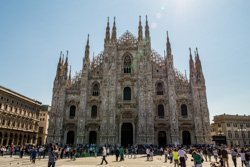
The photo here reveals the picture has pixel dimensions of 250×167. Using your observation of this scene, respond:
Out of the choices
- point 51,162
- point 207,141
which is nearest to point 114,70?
point 207,141

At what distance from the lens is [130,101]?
1351 inches

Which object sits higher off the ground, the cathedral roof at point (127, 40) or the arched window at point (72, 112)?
the cathedral roof at point (127, 40)

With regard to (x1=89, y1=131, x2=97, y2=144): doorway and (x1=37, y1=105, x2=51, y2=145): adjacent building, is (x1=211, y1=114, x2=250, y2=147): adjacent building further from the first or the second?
(x1=37, y1=105, x2=51, y2=145): adjacent building

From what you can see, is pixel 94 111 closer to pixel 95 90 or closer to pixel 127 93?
pixel 95 90

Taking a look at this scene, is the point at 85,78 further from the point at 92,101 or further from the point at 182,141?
the point at 182,141

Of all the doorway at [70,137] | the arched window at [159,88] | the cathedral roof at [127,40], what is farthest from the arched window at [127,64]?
the doorway at [70,137]

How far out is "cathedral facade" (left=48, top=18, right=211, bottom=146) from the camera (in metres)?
32.5

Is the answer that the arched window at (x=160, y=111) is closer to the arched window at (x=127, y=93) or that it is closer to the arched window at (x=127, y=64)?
the arched window at (x=127, y=93)

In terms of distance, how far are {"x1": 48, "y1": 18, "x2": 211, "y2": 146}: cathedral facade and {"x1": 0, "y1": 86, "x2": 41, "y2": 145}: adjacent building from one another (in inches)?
440

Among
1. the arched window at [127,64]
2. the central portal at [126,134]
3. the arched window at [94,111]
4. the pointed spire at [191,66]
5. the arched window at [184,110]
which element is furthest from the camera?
the arched window at [127,64]

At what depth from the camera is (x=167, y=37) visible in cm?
3762

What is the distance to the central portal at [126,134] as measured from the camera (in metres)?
33.6

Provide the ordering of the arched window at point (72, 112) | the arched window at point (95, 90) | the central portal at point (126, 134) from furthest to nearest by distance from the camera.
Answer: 1. the arched window at point (95, 90)
2. the arched window at point (72, 112)
3. the central portal at point (126, 134)

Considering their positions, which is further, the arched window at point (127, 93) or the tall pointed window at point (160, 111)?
the arched window at point (127, 93)
